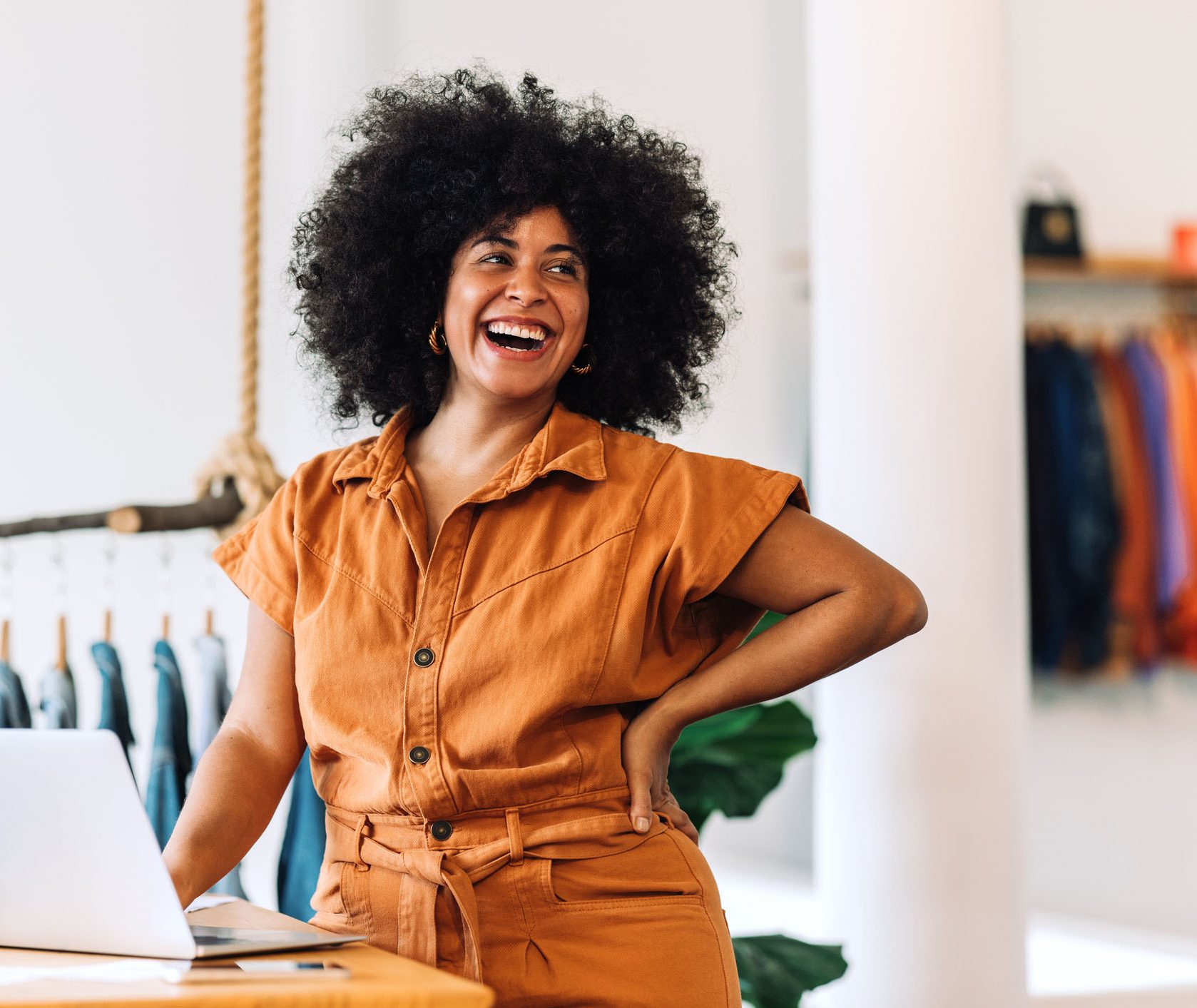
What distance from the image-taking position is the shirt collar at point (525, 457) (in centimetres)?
149

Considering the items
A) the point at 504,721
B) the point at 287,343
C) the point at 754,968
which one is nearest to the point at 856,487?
the point at 754,968

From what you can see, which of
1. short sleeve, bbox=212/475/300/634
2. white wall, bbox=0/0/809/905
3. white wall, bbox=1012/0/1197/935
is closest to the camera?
short sleeve, bbox=212/475/300/634

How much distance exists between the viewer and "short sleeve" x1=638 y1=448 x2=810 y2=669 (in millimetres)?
1450

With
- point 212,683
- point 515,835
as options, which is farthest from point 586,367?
point 212,683

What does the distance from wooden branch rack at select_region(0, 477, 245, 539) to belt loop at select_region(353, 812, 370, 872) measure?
0.94m

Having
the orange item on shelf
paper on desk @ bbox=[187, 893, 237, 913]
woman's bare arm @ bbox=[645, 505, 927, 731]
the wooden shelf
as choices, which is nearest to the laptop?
paper on desk @ bbox=[187, 893, 237, 913]

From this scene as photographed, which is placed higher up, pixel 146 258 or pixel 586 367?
pixel 146 258

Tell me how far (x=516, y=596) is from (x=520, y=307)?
1.12ft

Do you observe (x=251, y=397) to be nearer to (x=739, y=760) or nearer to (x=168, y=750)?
(x=168, y=750)

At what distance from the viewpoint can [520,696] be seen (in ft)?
4.55

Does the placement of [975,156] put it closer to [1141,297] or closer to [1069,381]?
[1069,381]

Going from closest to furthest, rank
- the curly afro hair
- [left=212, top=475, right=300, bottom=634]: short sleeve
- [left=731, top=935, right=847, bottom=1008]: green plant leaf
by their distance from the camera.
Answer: [left=212, top=475, right=300, bottom=634]: short sleeve
the curly afro hair
[left=731, top=935, right=847, bottom=1008]: green plant leaf

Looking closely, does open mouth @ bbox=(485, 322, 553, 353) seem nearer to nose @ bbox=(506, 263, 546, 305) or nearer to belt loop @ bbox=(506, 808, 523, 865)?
nose @ bbox=(506, 263, 546, 305)

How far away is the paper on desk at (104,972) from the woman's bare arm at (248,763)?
1.17 ft
